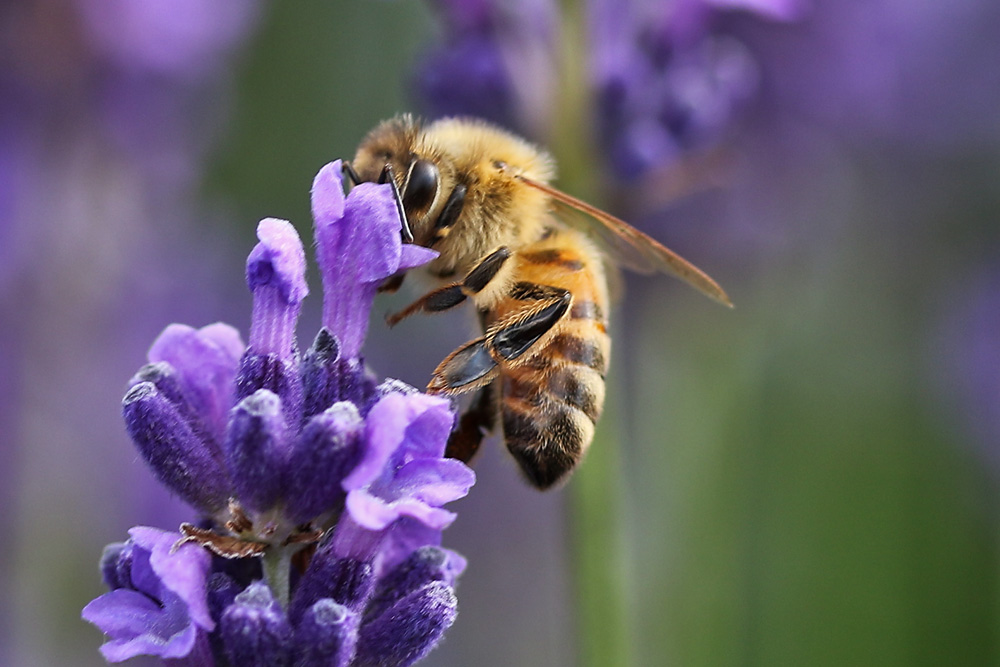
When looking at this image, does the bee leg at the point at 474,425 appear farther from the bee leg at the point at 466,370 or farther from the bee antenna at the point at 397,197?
the bee antenna at the point at 397,197

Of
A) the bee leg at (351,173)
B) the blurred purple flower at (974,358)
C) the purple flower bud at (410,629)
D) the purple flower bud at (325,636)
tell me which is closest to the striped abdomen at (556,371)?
the bee leg at (351,173)

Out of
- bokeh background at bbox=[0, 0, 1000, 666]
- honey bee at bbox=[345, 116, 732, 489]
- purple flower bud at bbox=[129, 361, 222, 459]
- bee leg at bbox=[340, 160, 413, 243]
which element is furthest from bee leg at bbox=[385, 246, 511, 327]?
bokeh background at bbox=[0, 0, 1000, 666]

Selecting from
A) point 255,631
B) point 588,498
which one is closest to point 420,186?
point 255,631

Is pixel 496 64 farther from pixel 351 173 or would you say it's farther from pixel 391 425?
pixel 391 425

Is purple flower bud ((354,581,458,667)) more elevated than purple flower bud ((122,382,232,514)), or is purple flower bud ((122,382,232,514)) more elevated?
purple flower bud ((122,382,232,514))

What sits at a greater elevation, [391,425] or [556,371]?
[556,371]

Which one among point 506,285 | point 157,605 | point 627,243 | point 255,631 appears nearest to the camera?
point 255,631

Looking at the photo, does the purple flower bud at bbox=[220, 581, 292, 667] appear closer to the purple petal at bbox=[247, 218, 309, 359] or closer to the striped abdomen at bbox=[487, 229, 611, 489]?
the purple petal at bbox=[247, 218, 309, 359]

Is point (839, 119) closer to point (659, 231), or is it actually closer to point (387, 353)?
point (659, 231)
